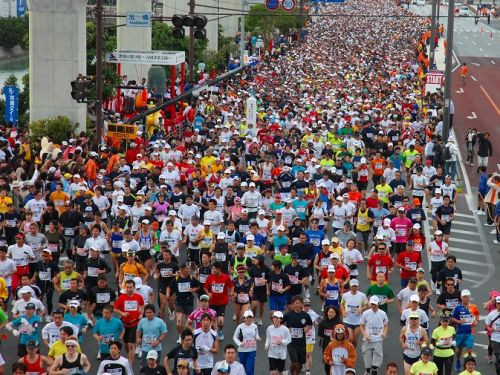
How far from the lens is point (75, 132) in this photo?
3541cm

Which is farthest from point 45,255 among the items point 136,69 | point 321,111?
point 136,69

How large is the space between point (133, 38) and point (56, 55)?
1484 centimetres

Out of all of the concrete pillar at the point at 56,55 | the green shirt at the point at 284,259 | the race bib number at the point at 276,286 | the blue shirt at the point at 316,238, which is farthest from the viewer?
the concrete pillar at the point at 56,55

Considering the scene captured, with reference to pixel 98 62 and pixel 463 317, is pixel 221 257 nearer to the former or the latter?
pixel 463 317

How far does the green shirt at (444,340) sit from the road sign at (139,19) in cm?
2220

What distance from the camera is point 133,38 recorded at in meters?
50.3

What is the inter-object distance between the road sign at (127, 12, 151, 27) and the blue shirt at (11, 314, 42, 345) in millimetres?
21126

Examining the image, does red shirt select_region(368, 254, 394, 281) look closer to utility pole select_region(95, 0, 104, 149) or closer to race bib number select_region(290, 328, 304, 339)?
race bib number select_region(290, 328, 304, 339)

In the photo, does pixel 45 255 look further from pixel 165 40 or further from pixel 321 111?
pixel 165 40

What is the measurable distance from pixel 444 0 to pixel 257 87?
484ft

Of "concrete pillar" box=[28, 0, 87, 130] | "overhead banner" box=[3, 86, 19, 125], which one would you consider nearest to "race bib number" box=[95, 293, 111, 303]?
"concrete pillar" box=[28, 0, 87, 130]

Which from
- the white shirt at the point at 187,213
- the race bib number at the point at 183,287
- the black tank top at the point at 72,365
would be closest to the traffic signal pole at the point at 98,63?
the white shirt at the point at 187,213

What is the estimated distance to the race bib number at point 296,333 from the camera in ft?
53.1

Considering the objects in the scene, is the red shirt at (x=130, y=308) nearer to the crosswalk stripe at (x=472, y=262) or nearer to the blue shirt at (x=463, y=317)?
the blue shirt at (x=463, y=317)
